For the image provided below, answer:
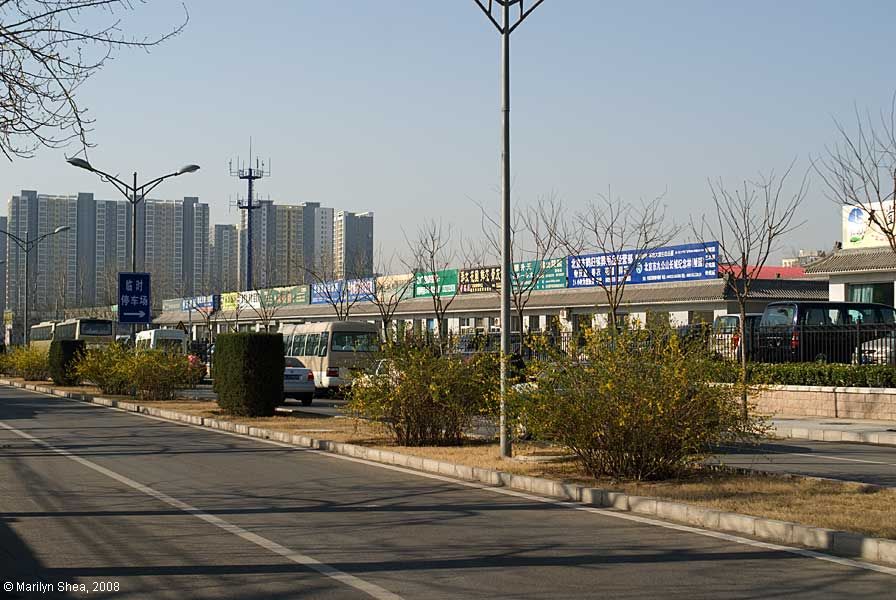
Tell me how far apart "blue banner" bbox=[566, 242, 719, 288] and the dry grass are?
2295 cm

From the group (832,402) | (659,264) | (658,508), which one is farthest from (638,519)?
(659,264)

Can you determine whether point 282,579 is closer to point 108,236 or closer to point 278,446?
point 278,446

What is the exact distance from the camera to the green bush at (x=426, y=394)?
16.8 meters

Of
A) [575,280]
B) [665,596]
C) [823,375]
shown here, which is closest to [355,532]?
[665,596]

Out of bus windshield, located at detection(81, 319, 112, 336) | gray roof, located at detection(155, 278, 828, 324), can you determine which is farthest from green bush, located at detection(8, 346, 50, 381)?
gray roof, located at detection(155, 278, 828, 324)

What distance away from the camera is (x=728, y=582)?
7562 mm

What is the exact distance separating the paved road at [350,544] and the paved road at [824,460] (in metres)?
4.56

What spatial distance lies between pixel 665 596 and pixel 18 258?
141m

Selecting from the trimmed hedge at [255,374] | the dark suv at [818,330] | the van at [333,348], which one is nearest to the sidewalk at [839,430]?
the dark suv at [818,330]

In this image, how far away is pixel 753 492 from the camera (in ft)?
36.8

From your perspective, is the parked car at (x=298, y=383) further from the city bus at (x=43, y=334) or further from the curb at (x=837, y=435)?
the city bus at (x=43, y=334)

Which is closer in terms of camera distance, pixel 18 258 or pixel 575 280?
pixel 575 280

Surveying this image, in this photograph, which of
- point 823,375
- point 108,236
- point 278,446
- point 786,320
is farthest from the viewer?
point 108,236

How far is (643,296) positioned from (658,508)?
3098cm
